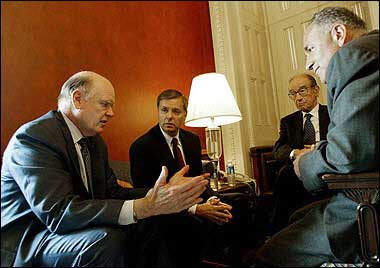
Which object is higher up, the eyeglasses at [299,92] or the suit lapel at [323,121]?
the eyeglasses at [299,92]

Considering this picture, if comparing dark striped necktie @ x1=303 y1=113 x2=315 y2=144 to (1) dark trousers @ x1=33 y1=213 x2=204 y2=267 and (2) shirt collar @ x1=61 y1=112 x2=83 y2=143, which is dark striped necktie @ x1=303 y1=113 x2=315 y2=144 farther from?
(2) shirt collar @ x1=61 y1=112 x2=83 y2=143

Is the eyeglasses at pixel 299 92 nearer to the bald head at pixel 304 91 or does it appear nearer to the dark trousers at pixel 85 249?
the bald head at pixel 304 91

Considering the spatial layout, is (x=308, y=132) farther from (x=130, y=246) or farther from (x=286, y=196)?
(x=130, y=246)

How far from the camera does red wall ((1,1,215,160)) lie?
935mm

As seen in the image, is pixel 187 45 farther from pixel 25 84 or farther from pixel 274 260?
pixel 274 260

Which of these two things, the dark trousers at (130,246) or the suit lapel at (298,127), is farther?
the suit lapel at (298,127)

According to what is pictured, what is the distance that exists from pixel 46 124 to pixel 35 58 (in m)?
0.26

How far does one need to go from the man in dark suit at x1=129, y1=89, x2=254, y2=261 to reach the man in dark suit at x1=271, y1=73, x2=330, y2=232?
5.8 inches

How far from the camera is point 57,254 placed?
2.59 feet

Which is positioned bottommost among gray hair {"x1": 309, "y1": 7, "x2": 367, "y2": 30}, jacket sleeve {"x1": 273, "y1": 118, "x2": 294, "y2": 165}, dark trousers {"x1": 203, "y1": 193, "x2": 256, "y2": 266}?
dark trousers {"x1": 203, "y1": 193, "x2": 256, "y2": 266}

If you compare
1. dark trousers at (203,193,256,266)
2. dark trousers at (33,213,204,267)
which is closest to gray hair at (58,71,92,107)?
dark trousers at (33,213,204,267)

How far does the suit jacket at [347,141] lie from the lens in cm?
71

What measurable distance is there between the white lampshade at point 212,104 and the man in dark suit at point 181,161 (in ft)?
0.16

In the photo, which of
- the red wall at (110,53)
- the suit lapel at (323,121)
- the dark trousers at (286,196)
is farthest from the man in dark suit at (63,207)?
the suit lapel at (323,121)
